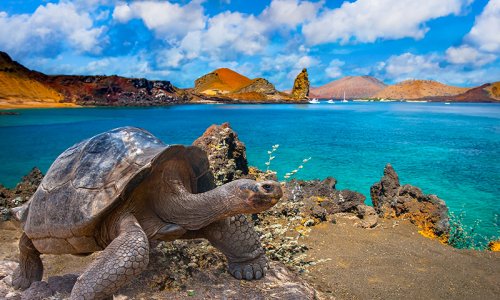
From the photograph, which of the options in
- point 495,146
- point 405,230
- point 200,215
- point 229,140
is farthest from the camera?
point 495,146

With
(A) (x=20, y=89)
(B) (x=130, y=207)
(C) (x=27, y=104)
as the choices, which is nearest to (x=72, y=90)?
(A) (x=20, y=89)

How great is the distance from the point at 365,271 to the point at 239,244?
3.64 m

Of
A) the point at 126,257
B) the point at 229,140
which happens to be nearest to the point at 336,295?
the point at 126,257

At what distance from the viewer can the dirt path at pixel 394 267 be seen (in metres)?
6.32

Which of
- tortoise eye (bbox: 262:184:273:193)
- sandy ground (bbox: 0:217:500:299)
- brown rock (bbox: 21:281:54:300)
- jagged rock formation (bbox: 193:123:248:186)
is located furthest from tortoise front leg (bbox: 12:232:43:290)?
tortoise eye (bbox: 262:184:273:193)

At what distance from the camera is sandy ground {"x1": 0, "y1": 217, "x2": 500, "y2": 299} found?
14.0ft

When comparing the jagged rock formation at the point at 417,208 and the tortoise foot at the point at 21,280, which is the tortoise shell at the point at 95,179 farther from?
the jagged rock formation at the point at 417,208

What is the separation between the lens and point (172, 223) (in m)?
4.09

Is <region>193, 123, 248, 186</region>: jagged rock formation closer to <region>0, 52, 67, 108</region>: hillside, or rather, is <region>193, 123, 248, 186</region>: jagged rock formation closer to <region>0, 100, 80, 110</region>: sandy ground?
<region>0, 100, 80, 110</region>: sandy ground

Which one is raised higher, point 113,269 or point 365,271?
point 113,269

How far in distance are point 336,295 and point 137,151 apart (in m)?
3.77

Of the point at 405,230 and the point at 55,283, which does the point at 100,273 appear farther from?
the point at 405,230

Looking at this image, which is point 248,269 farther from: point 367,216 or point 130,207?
point 367,216

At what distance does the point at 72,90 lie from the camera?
4697 inches
